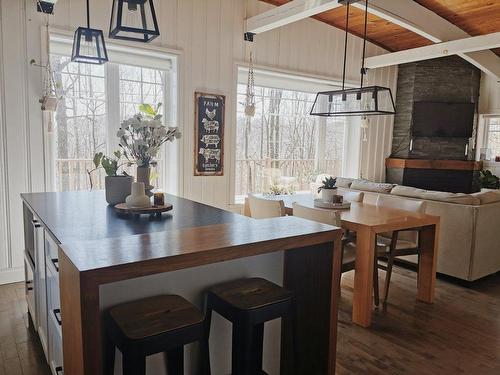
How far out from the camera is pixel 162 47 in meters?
4.42

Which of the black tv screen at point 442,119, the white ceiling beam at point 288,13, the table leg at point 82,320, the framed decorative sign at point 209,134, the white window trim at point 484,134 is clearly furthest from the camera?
the white window trim at point 484,134

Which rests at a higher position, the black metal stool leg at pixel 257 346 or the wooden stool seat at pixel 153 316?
the wooden stool seat at pixel 153 316

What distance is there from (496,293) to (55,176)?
447 centimetres

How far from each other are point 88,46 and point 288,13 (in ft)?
8.39

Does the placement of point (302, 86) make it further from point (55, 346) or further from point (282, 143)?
point (55, 346)

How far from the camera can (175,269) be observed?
53.4 inches

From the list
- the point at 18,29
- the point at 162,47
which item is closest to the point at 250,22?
the point at 162,47

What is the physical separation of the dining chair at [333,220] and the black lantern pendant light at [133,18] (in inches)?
67.7

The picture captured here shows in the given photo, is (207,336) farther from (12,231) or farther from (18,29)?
(18,29)

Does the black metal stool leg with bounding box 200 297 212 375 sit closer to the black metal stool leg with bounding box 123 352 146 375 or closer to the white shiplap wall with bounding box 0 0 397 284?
the black metal stool leg with bounding box 123 352 146 375

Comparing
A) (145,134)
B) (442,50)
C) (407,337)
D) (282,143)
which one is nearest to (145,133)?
(145,134)

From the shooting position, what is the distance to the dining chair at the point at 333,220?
9.69 ft

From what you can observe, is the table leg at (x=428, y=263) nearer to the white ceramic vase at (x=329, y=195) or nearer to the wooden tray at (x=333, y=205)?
the wooden tray at (x=333, y=205)

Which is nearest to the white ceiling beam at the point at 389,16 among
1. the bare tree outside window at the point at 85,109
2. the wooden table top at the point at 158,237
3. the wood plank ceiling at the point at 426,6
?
the wood plank ceiling at the point at 426,6
